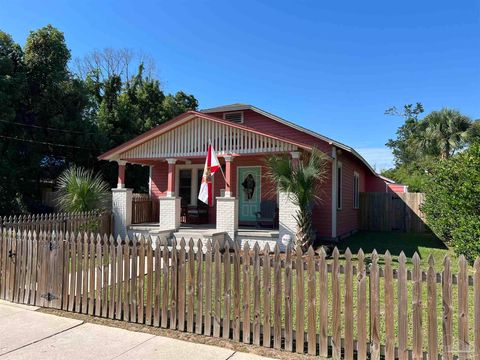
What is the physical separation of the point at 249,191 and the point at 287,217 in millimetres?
3880

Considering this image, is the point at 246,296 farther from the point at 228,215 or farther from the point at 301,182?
the point at 228,215

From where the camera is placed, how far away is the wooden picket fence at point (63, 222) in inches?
338

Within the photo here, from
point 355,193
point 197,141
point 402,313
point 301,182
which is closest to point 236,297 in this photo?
point 402,313

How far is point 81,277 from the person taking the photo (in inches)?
213

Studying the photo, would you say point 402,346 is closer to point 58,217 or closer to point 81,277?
point 81,277

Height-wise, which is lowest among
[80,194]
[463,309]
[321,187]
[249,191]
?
[463,309]

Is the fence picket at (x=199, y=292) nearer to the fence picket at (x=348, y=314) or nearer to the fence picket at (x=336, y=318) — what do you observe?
the fence picket at (x=336, y=318)

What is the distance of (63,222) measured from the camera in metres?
10.3

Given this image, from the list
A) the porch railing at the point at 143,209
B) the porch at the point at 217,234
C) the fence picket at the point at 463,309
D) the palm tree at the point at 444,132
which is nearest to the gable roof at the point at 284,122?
the porch at the point at 217,234

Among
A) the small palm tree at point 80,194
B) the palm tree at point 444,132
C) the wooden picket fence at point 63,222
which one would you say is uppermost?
the palm tree at point 444,132

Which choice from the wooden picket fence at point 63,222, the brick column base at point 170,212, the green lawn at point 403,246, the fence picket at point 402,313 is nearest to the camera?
the fence picket at point 402,313

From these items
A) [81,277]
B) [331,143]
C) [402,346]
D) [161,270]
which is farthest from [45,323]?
[331,143]

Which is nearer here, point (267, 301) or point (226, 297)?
point (267, 301)

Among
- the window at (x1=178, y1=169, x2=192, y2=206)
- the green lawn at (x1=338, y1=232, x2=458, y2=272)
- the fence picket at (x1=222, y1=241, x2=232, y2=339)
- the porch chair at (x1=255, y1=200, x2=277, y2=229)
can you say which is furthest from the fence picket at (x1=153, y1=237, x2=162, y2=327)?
the window at (x1=178, y1=169, x2=192, y2=206)
